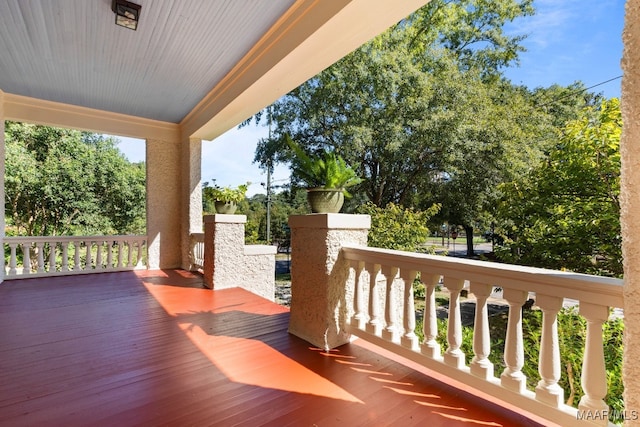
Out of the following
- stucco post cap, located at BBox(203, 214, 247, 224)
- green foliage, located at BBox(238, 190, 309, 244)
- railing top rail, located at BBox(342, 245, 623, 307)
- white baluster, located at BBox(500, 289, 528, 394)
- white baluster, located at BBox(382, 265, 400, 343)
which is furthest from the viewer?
green foliage, located at BBox(238, 190, 309, 244)

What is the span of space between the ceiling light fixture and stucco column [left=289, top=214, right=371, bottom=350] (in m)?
2.18

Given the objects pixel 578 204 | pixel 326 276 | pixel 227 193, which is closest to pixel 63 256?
pixel 227 193

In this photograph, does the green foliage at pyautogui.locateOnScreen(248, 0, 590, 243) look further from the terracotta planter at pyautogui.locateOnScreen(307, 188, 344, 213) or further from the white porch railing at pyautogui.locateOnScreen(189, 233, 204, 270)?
the terracotta planter at pyautogui.locateOnScreen(307, 188, 344, 213)

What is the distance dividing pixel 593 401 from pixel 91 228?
1300 centimetres

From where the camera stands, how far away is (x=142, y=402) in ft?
5.60

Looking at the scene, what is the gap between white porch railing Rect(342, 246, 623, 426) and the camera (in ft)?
4.20

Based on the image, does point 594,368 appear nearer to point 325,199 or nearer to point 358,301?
point 358,301

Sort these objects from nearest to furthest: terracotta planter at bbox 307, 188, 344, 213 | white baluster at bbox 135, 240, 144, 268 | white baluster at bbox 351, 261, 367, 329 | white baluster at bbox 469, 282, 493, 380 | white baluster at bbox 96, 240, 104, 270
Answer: white baluster at bbox 469, 282, 493, 380
white baluster at bbox 351, 261, 367, 329
terracotta planter at bbox 307, 188, 344, 213
white baluster at bbox 96, 240, 104, 270
white baluster at bbox 135, 240, 144, 268

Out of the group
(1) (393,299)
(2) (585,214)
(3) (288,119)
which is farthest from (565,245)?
(3) (288,119)

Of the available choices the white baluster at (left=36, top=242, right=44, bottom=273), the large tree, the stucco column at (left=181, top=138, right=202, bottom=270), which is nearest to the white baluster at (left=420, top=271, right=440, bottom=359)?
the stucco column at (left=181, top=138, right=202, bottom=270)

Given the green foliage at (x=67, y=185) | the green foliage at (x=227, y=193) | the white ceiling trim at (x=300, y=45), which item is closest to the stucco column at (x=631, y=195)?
the white ceiling trim at (x=300, y=45)

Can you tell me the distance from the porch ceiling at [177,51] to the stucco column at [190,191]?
889 mm

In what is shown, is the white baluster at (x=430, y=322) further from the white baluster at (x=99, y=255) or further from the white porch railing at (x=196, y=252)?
the white baluster at (x=99, y=255)

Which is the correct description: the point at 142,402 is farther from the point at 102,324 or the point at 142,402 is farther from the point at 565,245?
the point at 565,245
